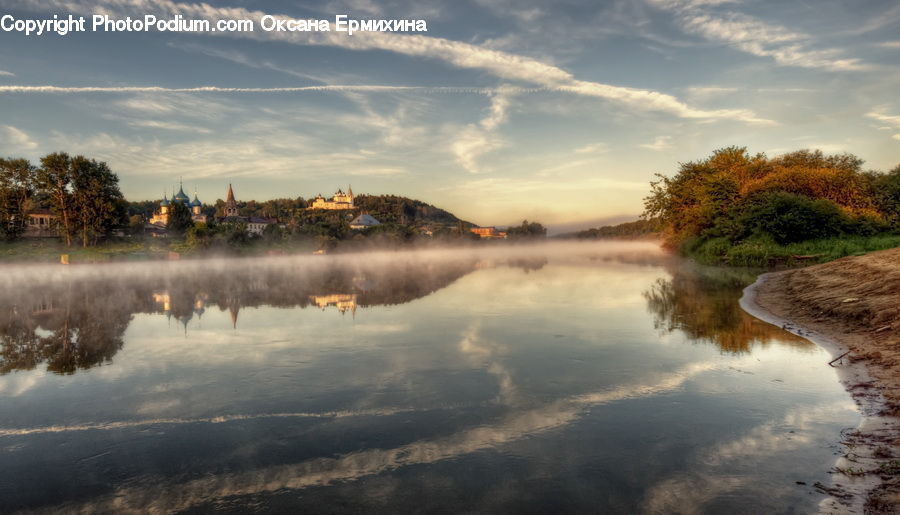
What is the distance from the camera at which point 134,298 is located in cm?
3275

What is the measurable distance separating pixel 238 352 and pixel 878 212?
3012 inches

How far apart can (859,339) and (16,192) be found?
126129 mm

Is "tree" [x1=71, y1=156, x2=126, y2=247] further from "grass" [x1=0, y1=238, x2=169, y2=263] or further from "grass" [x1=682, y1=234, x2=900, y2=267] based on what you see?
"grass" [x1=682, y1=234, x2=900, y2=267]

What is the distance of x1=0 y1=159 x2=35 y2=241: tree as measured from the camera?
3578 inches

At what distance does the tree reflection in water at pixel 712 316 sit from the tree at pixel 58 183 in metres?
102

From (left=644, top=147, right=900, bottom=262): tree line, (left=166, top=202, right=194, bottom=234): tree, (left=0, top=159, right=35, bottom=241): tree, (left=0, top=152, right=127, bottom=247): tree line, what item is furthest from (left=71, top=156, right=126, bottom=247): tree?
(left=644, top=147, right=900, bottom=262): tree line

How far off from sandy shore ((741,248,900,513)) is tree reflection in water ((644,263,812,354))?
849 millimetres

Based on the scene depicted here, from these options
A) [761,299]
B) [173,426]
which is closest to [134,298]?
[173,426]

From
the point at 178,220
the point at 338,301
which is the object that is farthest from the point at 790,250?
the point at 178,220

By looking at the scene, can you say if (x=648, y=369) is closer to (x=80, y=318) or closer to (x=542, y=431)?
(x=542, y=431)

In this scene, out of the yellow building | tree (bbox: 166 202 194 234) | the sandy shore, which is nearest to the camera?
the sandy shore

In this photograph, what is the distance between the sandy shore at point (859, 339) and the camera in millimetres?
7050

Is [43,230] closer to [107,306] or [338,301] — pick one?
[107,306]

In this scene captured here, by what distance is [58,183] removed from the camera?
307 feet
